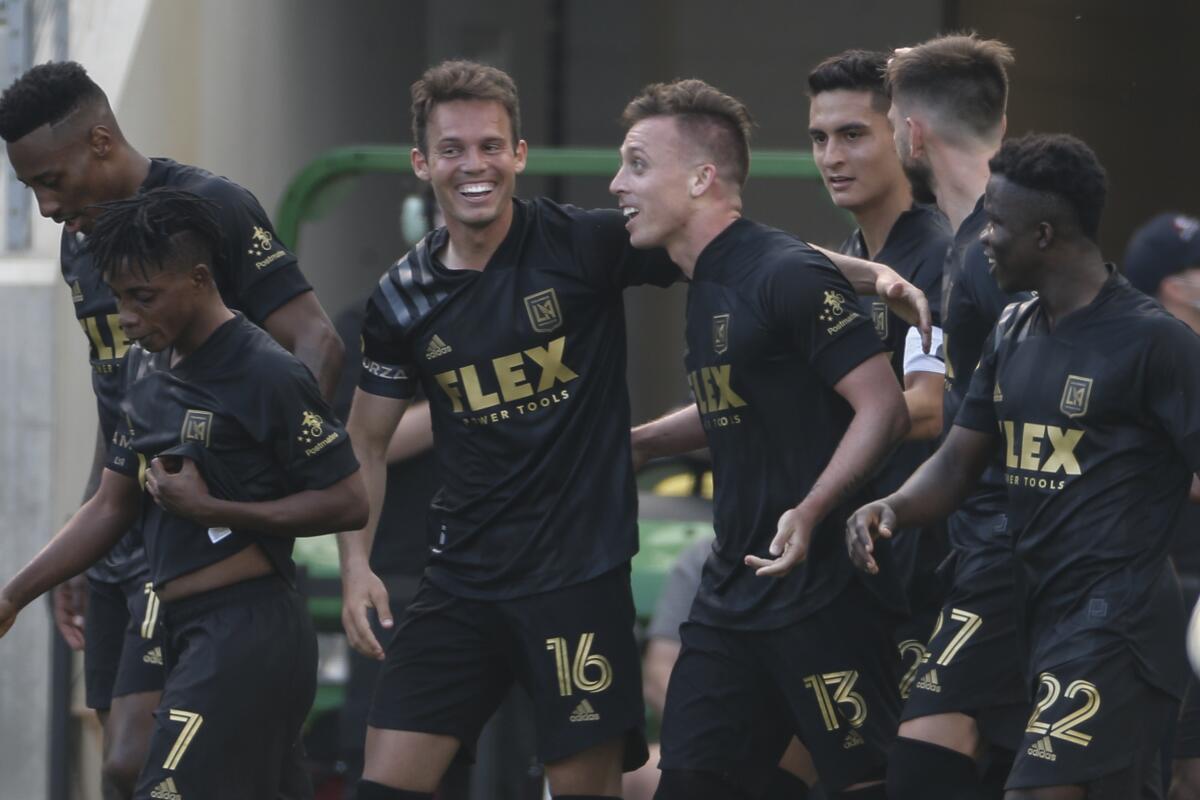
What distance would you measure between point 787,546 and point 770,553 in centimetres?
24

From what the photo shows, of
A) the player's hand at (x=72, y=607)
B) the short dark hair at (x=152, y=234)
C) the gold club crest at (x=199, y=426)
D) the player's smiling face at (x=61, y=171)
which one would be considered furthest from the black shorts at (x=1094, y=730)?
the player's hand at (x=72, y=607)

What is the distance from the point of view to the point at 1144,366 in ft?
15.6

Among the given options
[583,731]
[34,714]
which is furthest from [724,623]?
[34,714]

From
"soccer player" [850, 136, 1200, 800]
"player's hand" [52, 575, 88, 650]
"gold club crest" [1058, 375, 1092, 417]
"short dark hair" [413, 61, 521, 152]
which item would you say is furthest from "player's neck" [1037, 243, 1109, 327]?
"player's hand" [52, 575, 88, 650]

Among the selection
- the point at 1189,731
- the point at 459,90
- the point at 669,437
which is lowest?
the point at 1189,731

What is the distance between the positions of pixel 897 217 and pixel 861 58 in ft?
1.58

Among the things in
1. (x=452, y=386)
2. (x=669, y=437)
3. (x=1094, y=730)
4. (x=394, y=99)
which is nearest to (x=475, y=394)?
(x=452, y=386)

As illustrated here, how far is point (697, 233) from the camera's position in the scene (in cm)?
552

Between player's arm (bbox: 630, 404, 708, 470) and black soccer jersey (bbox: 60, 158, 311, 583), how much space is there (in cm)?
104

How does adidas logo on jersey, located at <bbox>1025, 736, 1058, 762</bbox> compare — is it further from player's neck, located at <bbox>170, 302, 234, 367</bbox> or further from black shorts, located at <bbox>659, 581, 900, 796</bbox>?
player's neck, located at <bbox>170, 302, 234, 367</bbox>

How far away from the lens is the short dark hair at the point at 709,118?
5.60 metres

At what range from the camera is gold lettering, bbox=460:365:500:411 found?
5.65 m

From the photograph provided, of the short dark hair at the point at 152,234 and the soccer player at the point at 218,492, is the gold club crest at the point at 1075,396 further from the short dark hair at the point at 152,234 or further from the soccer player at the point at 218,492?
the short dark hair at the point at 152,234

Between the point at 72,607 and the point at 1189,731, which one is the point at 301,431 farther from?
the point at 1189,731
